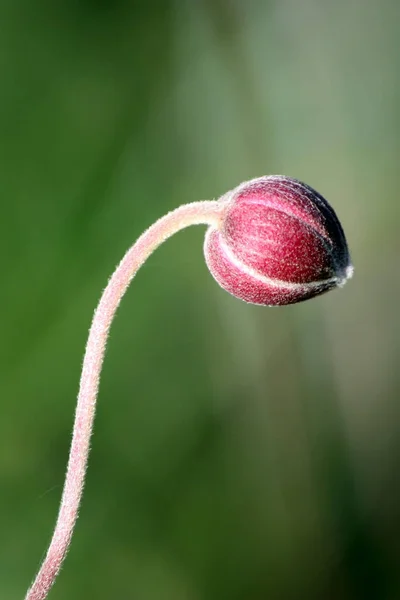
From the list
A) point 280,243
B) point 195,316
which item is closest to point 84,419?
point 280,243

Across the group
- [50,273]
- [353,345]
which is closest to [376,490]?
[353,345]

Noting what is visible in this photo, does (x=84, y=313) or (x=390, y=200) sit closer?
(x=84, y=313)

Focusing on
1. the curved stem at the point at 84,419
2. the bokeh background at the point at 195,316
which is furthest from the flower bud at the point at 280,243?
the bokeh background at the point at 195,316

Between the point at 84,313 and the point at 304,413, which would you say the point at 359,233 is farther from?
the point at 84,313

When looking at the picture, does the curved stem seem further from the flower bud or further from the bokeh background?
the bokeh background

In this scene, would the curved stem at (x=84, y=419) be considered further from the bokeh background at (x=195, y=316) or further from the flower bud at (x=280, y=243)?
the bokeh background at (x=195, y=316)

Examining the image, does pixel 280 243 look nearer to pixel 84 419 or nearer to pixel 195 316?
pixel 84 419

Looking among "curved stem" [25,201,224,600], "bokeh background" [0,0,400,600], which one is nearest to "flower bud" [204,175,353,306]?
"curved stem" [25,201,224,600]
